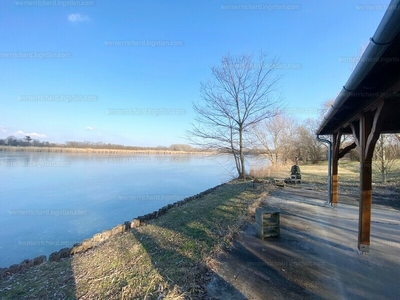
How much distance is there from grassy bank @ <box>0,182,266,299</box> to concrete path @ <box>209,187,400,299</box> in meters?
0.30

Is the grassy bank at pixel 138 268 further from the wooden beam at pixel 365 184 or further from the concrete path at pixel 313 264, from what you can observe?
the wooden beam at pixel 365 184

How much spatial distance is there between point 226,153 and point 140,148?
173 feet

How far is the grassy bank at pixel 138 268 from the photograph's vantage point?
245cm

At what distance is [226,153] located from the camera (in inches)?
509

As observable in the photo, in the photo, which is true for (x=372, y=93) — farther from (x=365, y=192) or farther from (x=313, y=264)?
(x=313, y=264)

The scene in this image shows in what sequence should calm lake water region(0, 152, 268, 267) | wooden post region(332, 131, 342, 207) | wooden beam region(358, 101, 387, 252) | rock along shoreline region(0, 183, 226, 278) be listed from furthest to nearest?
wooden post region(332, 131, 342, 207)
calm lake water region(0, 152, 268, 267)
rock along shoreline region(0, 183, 226, 278)
wooden beam region(358, 101, 387, 252)

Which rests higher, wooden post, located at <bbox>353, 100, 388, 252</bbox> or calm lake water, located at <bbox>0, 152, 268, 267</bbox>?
wooden post, located at <bbox>353, 100, 388, 252</bbox>

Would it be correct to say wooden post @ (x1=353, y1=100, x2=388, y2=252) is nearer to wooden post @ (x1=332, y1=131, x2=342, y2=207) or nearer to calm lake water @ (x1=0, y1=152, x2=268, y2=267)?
wooden post @ (x1=332, y1=131, x2=342, y2=207)

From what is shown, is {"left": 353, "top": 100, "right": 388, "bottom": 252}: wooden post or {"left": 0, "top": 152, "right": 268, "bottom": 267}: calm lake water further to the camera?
{"left": 0, "top": 152, "right": 268, "bottom": 267}: calm lake water

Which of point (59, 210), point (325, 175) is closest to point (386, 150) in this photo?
point (325, 175)

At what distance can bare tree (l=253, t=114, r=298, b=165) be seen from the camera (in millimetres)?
19703

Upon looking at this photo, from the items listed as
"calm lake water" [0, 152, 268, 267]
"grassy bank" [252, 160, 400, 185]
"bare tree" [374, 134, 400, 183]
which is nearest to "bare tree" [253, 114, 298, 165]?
"grassy bank" [252, 160, 400, 185]

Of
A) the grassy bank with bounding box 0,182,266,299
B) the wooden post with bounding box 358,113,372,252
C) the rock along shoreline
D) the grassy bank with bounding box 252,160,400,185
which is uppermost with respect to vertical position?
the wooden post with bounding box 358,113,372,252

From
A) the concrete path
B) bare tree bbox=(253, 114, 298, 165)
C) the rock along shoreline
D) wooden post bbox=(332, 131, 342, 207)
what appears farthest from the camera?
bare tree bbox=(253, 114, 298, 165)
